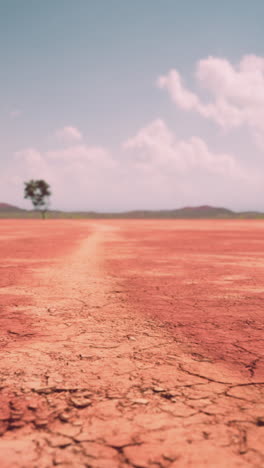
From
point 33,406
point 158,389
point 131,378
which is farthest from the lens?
point 131,378

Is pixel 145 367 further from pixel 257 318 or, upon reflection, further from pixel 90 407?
pixel 257 318

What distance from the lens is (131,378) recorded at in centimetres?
261

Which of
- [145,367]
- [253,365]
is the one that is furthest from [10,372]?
[253,365]

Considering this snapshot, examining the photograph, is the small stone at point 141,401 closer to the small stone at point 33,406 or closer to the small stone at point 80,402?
the small stone at point 80,402

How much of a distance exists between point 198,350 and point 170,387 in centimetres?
80

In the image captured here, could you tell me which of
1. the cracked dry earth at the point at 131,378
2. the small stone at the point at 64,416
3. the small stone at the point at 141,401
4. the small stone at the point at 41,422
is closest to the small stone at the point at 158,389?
the cracked dry earth at the point at 131,378

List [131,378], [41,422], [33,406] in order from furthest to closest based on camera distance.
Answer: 1. [131,378]
2. [33,406]
3. [41,422]

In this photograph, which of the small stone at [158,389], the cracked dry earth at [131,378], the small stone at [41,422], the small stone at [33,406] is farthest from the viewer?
the small stone at [158,389]

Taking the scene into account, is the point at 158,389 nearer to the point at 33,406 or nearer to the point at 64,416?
the point at 64,416

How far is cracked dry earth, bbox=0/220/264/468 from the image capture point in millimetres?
1837

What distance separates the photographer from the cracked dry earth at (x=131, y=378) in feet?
6.03

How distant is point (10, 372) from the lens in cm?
273

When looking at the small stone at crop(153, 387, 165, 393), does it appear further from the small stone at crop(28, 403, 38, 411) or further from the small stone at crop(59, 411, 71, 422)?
the small stone at crop(28, 403, 38, 411)

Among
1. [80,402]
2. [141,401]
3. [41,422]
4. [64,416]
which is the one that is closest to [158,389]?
[141,401]
